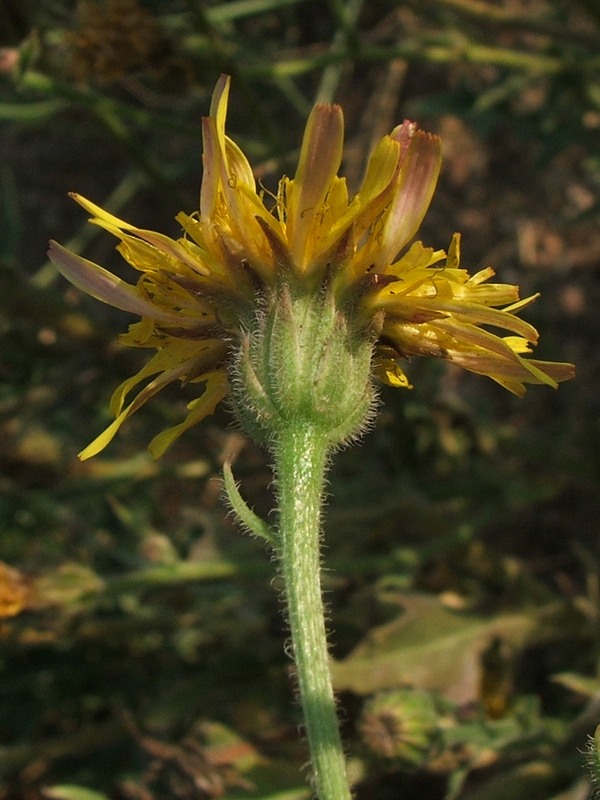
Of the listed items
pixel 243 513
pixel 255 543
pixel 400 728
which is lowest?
pixel 400 728

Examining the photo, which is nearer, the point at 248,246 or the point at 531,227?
the point at 248,246

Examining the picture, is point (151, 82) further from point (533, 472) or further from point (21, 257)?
point (21, 257)

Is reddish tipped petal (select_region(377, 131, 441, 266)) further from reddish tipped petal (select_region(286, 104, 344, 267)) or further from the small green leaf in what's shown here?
the small green leaf

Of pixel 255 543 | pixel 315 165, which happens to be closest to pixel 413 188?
pixel 315 165

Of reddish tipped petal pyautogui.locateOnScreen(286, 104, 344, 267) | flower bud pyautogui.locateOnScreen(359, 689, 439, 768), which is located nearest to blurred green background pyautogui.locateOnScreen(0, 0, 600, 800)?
flower bud pyautogui.locateOnScreen(359, 689, 439, 768)

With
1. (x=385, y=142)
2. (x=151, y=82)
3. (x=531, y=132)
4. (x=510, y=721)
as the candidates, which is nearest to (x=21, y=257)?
(x=151, y=82)

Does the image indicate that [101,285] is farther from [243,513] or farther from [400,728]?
[400,728]
